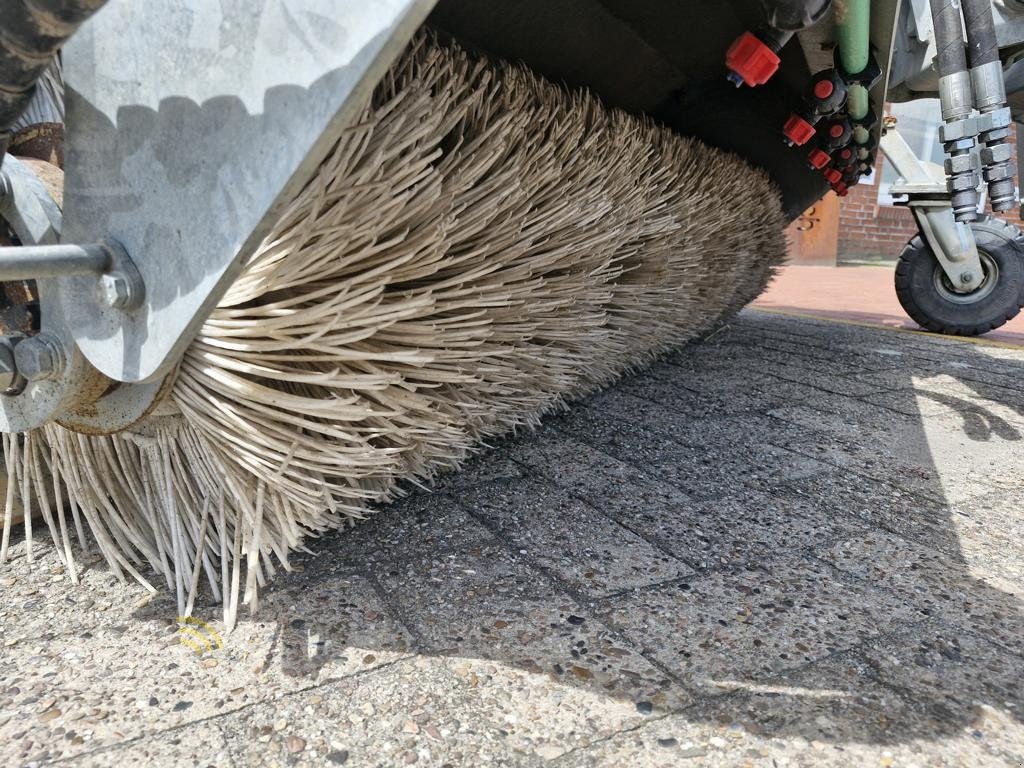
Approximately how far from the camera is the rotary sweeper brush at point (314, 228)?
1.94 ft

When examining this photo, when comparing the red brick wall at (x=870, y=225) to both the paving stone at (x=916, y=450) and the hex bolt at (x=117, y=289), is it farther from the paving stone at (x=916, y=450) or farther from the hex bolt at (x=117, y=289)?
the hex bolt at (x=117, y=289)

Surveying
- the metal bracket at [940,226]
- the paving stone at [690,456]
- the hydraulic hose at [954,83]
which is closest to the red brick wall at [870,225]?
the metal bracket at [940,226]

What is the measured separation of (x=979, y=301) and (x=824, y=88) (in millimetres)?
1931

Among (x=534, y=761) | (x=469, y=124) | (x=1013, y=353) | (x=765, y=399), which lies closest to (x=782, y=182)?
(x=765, y=399)

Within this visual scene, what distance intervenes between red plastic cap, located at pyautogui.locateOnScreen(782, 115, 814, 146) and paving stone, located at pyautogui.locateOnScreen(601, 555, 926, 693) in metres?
1.14

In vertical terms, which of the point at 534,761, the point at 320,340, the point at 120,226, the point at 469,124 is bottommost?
the point at 534,761

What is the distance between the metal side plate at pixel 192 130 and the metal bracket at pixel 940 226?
2998 millimetres

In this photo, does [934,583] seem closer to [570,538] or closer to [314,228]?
[570,538]

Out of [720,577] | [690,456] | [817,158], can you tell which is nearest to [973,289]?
[817,158]

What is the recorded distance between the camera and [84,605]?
36.8 inches

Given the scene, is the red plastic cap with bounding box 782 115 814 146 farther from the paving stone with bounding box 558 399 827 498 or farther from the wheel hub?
the wheel hub

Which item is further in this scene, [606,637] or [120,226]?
[606,637]

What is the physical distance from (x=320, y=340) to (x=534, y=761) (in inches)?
18.8

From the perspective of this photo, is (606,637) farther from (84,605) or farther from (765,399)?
(765,399)
